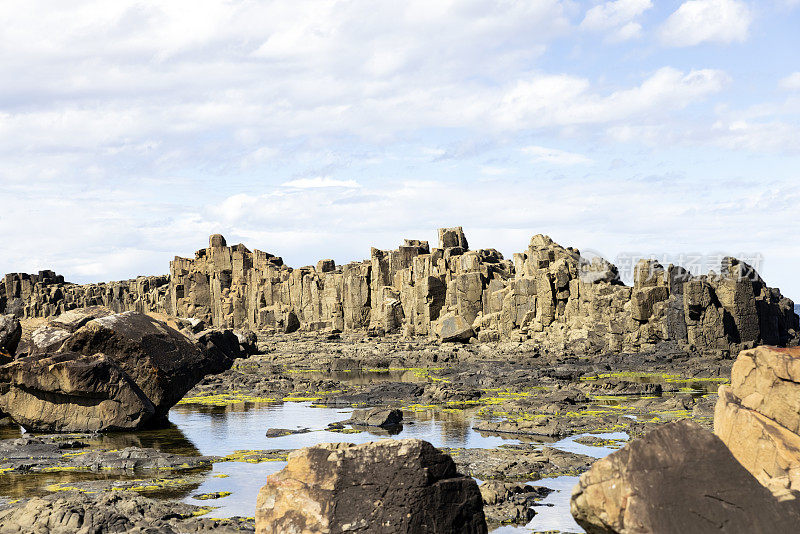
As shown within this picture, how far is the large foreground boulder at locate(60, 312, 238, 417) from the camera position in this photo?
18.7 metres

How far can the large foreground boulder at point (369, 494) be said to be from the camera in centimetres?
743

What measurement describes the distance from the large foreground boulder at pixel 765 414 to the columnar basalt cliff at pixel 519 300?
86.5 ft

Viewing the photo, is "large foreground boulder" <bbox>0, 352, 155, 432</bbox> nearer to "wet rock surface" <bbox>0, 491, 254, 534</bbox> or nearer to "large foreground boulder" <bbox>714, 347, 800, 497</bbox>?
"wet rock surface" <bbox>0, 491, 254, 534</bbox>

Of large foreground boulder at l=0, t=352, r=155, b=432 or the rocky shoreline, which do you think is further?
large foreground boulder at l=0, t=352, r=155, b=432

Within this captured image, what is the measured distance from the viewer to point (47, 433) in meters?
17.9

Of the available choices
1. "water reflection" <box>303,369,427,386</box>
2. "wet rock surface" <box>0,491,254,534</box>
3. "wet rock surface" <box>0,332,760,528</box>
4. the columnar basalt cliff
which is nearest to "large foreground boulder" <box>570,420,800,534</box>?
"wet rock surface" <box>0,332,760,528</box>

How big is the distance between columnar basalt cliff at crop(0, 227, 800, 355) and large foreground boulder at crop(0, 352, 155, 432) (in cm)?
2429

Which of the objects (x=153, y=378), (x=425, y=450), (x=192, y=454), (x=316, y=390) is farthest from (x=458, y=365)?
(x=425, y=450)

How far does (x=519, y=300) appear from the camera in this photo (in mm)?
44625

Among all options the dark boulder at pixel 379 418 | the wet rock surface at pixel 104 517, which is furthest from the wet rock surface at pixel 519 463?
the wet rock surface at pixel 104 517

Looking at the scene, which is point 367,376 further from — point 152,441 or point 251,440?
point 152,441

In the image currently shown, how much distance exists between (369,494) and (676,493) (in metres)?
2.69

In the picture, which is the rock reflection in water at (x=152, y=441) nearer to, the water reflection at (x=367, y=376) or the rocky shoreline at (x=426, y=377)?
the rocky shoreline at (x=426, y=377)

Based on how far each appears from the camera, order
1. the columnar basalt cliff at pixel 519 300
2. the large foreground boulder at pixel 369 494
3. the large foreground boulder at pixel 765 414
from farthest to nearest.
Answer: the columnar basalt cliff at pixel 519 300 → the large foreground boulder at pixel 765 414 → the large foreground boulder at pixel 369 494
